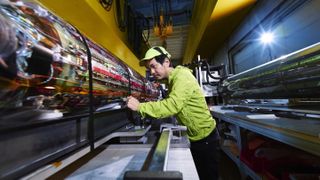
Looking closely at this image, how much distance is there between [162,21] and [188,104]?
9.48 feet

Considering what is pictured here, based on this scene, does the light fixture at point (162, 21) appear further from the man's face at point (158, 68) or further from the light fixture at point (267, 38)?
the man's face at point (158, 68)

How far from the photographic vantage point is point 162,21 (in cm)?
394

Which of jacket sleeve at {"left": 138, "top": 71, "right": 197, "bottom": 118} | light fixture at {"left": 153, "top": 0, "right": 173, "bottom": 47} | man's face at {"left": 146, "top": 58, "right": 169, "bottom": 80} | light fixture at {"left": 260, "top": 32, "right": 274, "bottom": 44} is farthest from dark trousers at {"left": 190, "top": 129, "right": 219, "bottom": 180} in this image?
light fixture at {"left": 153, "top": 0, "right": 173, "bottom": 47}

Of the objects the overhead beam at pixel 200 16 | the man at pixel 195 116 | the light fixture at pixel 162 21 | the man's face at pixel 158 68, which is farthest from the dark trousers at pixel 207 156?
the light fixture at pixel 162 21

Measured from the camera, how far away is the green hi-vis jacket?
1.19 m

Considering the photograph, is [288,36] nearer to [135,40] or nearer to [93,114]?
[93,114]

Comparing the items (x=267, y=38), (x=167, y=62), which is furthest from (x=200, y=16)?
(x=167, y=62)

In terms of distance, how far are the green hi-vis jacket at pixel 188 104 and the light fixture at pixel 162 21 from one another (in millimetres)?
2664

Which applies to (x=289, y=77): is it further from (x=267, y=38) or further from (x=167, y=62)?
(x=267, y=38)

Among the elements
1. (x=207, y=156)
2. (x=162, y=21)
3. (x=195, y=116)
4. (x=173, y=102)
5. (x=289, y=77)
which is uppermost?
(x=162, y=21)

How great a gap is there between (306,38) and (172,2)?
327cm

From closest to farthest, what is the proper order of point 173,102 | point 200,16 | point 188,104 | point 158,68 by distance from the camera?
point 173,102
point 158,68
point 188,104
point 200,16

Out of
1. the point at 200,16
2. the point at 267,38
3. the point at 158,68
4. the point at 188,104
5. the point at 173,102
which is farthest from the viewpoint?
the point at 200,16

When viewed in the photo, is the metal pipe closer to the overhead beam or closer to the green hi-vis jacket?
the green hi-vis jacket
